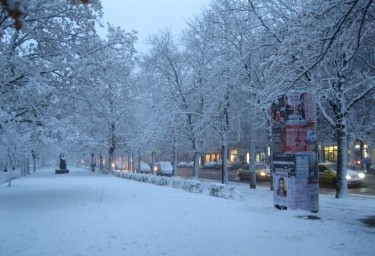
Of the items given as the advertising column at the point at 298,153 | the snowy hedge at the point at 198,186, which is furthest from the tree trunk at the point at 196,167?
the advertising column at the point at 298,153

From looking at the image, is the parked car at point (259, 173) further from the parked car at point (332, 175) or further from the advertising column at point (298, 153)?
the advertising column at point (298, 153)

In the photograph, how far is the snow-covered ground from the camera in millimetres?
6418

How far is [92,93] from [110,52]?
1.79 metres

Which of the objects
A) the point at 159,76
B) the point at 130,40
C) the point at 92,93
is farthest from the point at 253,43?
the point at 159,76

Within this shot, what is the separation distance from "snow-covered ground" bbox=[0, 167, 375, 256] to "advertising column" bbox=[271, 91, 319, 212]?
450mm

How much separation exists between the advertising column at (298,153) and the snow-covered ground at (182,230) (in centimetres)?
45

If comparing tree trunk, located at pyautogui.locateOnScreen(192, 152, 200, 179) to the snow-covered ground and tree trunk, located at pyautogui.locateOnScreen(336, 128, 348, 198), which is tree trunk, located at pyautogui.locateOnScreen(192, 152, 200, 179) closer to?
tree trunk, located at pyautogui.locateOnScreen(336, 128, 348, 198)

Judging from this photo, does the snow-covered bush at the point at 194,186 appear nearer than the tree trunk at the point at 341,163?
No

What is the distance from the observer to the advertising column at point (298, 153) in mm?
10078

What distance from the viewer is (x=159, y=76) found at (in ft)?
78.1

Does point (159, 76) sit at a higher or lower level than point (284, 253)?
higher

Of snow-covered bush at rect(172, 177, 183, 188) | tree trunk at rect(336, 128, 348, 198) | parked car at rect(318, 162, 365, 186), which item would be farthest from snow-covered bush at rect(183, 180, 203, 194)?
parked car at rect(318, 162, 365, 186)

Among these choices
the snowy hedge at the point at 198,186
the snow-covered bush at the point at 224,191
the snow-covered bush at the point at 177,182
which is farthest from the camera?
the snow-covered bush at the point at 177,182

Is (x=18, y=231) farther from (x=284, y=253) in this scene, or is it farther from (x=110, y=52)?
(x=110, y=52)
